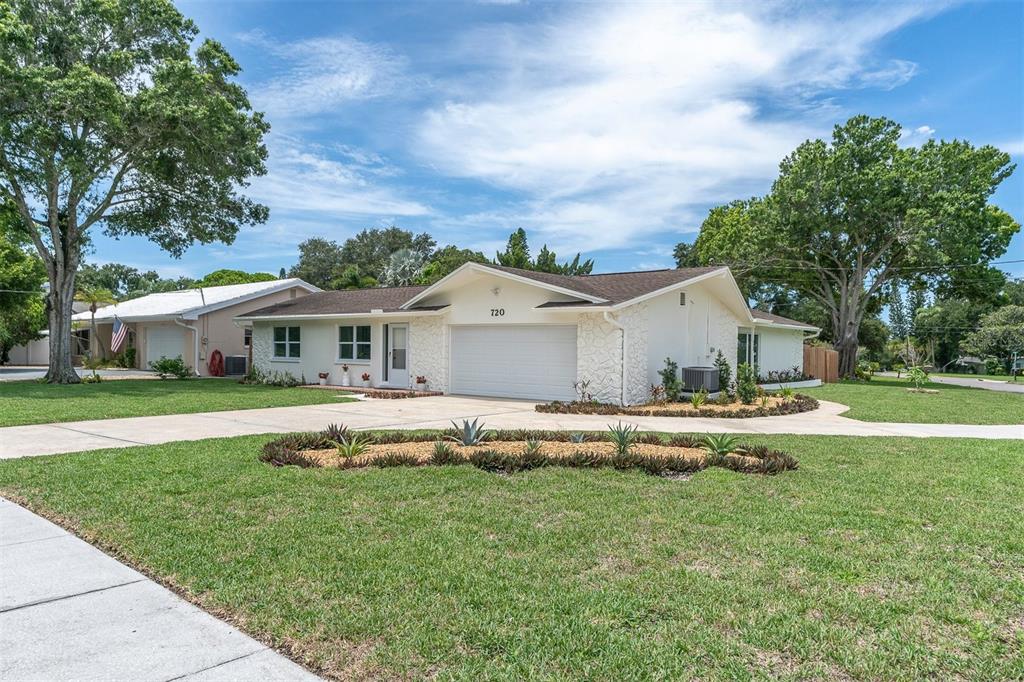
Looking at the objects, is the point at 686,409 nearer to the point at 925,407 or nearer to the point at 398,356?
the point at 925,407

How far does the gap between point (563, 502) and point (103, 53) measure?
2209cm

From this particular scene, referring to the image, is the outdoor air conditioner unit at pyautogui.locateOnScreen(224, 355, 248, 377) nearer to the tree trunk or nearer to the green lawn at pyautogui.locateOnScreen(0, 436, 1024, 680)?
the tree trunk

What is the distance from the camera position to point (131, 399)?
15211 millimetres

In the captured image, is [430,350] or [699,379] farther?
[430,350]

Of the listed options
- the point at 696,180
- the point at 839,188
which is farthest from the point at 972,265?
the point at 696,180

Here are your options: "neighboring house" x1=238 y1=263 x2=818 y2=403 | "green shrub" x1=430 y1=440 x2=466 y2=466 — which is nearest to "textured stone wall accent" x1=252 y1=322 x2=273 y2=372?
"neighboring house" x1=238 y1=263 x2=818 y2=403

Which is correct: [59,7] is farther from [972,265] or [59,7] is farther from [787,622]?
[972,265]

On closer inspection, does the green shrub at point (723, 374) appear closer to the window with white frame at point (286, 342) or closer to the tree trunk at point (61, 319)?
the window with white frame at point (286, 342)

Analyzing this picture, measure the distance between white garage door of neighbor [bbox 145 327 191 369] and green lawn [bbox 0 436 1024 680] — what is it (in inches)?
863

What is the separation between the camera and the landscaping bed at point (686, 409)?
13.6m

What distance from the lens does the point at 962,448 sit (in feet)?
29.5

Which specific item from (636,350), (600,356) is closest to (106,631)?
(600,356)

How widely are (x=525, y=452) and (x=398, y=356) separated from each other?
13.2 metres

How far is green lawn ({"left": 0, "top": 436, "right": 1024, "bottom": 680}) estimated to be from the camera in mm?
3051
